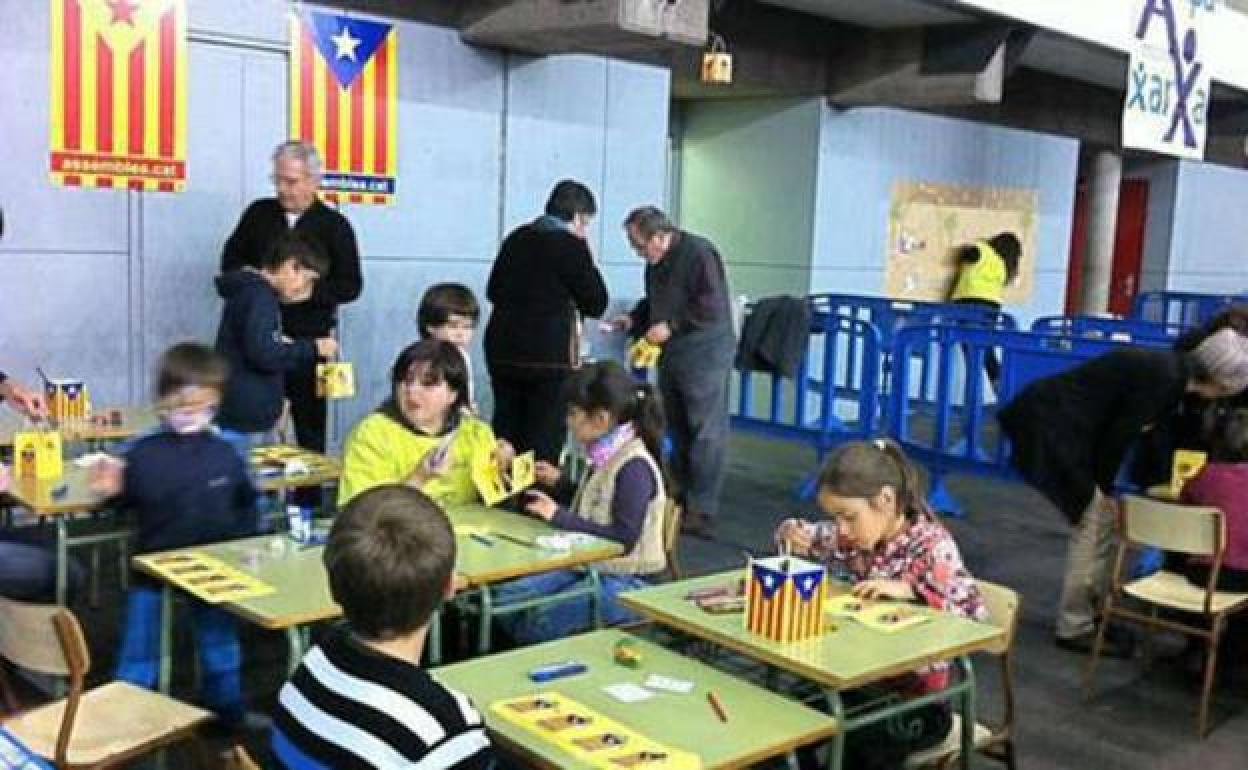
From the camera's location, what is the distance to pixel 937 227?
34.7 feet

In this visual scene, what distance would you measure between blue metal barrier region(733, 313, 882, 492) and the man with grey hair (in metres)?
1.20

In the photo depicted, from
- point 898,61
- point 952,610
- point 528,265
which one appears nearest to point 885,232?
point 898,61

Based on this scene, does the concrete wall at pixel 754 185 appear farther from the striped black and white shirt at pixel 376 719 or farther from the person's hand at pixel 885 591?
the striped black and white shirt at pixel 376 719

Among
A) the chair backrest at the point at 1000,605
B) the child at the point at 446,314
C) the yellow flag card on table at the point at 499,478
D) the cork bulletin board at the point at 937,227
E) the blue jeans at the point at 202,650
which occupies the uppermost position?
the cork bulletin board at the point at 937,227

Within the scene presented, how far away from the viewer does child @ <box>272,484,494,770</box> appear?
5.94ft

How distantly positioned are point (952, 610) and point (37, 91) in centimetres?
441

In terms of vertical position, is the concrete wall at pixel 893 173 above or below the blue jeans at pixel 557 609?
above

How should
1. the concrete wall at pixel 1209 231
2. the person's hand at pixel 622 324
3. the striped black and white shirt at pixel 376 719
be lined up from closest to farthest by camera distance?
the striped black and white shirt at pixel 376 719 < the person's hand at pixel 622 324 < the concrete wall at pixel 1209 231

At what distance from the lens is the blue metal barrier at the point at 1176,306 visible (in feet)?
37.2

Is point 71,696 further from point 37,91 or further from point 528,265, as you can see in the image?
point 37,91

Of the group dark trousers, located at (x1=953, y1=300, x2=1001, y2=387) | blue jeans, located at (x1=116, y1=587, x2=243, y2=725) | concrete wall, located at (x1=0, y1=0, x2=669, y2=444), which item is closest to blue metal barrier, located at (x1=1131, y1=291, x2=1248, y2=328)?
dark trousers, located at (x1=953, y1=300, x2=1001, y2=387)

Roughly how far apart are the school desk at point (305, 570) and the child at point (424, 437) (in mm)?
256

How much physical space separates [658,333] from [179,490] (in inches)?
121

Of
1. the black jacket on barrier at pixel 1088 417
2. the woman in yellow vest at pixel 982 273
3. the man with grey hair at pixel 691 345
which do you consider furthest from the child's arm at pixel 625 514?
the woman in yellow vest at pixel 982 273
